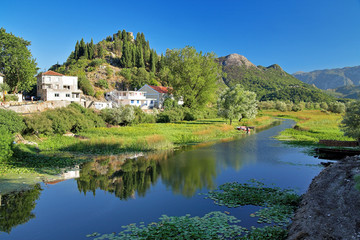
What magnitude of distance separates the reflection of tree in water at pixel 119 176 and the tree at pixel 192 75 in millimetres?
42128

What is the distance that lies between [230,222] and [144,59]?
131m

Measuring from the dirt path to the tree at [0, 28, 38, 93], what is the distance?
2480 inches

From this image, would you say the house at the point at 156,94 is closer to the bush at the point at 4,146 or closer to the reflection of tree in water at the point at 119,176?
the reflection of tree in water at the point at 119,176

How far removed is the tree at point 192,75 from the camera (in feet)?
220

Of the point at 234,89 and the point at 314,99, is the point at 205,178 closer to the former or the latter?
the point at 234,89

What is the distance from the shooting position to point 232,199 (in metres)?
16.2

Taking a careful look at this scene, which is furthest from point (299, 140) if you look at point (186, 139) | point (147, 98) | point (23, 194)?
point (147, 98)

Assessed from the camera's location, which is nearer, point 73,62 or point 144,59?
point 73,62

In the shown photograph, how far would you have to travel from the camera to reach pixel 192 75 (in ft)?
217

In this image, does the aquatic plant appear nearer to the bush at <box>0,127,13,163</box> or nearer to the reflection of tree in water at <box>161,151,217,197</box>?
the reflection of tree in water at <box>161,151,217,197</box>

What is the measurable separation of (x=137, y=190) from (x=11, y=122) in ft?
60.6

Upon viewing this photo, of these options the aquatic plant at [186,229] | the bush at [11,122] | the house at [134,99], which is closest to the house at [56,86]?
the house at [134,99]

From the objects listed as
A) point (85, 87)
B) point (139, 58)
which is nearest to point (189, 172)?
point (85, 87)

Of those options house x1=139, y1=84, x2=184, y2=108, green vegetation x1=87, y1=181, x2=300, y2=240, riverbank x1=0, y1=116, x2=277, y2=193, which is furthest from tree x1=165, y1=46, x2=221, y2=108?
green vegetation x1=87, y1=181, x2=300, y2=240
